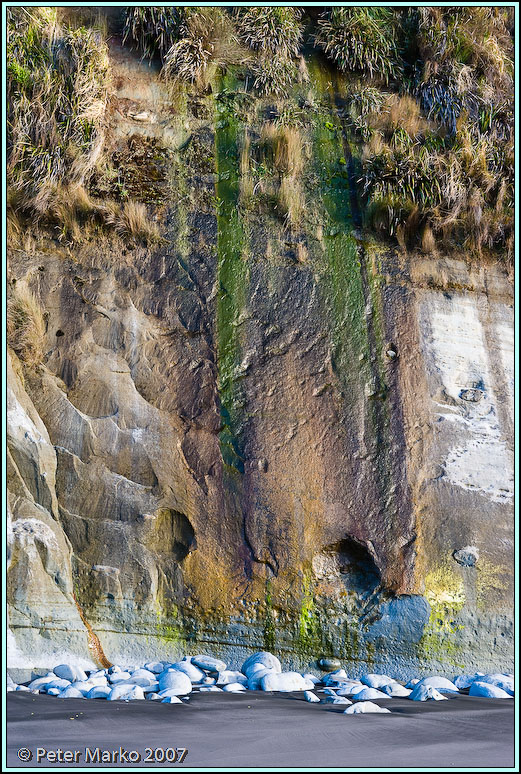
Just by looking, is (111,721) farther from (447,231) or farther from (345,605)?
(447,231)

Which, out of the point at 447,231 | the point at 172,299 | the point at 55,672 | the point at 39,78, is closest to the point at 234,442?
the point at 172,299

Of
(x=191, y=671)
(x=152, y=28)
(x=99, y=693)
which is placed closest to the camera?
(x=99, y=693)

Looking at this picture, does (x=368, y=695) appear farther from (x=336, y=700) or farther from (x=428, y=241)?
(x=428, y=241)

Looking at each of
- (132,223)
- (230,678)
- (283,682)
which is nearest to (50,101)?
(132,223)

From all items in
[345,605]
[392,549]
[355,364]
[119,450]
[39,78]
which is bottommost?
[345,605]

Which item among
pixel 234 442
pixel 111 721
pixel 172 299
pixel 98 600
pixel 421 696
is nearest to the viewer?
pixel 111 721

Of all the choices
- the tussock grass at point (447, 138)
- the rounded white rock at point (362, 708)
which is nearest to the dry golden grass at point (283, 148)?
the tussock grass at point (447, 138)
